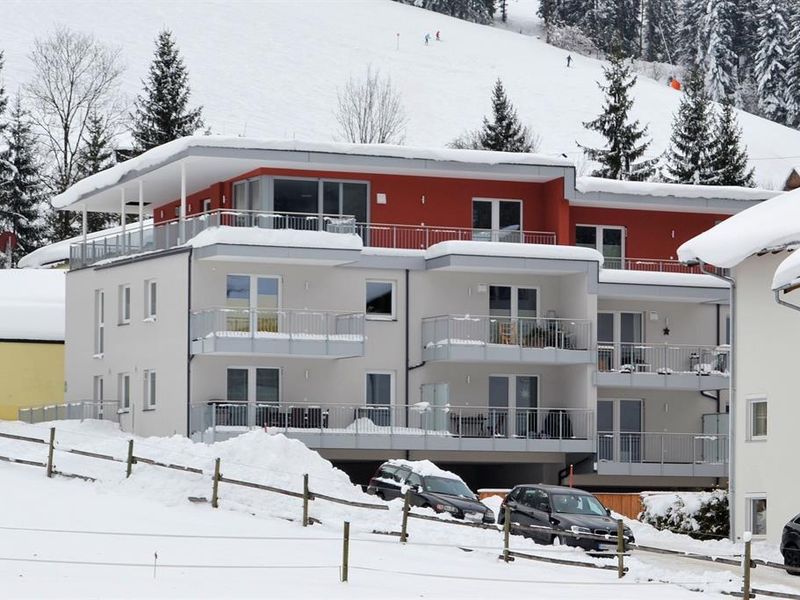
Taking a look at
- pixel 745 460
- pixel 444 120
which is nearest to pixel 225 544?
pixel 745 460

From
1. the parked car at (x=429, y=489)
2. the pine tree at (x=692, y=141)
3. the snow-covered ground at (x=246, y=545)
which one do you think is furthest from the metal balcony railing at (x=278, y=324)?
the pine tree at (x=692, y=141)

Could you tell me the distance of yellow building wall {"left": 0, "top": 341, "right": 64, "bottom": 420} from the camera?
59594 mm

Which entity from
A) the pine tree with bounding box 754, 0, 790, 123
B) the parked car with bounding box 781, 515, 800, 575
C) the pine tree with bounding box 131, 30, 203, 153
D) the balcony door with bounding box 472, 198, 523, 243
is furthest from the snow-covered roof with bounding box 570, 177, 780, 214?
the pine tree with bounding box 754, 0, 790, 123

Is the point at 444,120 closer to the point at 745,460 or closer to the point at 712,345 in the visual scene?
the point at 712,345

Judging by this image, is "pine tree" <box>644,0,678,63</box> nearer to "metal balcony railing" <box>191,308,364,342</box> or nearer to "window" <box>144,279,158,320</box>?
"window" <box>144,279,158,320</box>

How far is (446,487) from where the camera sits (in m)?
37.6

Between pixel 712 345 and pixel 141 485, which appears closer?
pixel 141 485

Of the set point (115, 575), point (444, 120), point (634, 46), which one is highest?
point (634, 46)

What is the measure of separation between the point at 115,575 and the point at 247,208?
2555 cm

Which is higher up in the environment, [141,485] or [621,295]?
[621,295]

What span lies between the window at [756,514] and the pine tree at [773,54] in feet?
366

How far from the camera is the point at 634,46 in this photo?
18238cm

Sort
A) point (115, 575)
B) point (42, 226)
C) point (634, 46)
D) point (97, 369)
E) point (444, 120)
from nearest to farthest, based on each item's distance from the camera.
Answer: point (115, 575)
point (97, 369)
point (42, 226)
point (444, 120)
point (634, 46)

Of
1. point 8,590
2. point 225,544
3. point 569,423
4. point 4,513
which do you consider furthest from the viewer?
point 569,423
